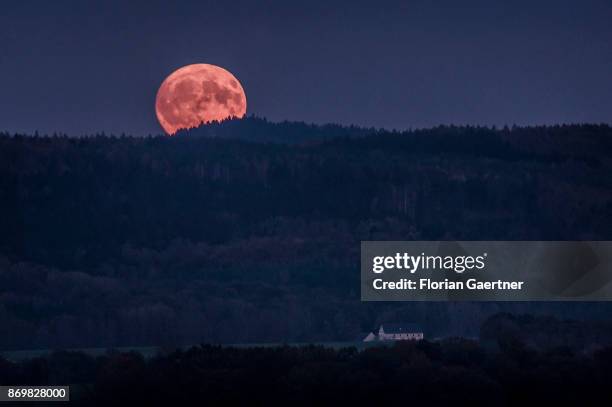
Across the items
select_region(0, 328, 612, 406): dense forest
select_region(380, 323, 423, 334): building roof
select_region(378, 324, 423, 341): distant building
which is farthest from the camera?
select_region(380, 323, 423, 334): building roof

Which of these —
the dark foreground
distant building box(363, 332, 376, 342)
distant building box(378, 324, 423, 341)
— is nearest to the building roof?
distant building box(378, 324, 423, 341)

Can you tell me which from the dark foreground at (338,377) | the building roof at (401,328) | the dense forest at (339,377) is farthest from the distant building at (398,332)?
the dark foreground at (338,377)

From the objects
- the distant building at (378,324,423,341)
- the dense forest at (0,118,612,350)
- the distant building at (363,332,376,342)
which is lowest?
the distant building at (363,332,376,342)

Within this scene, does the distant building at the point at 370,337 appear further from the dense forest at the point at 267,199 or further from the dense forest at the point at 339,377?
the dense forest at the point at 339,377

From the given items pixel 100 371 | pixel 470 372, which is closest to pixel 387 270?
pixel 470 372

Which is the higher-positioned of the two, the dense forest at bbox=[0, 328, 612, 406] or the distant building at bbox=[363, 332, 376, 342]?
the distant building at bbox=[363, 332, 376, 342]

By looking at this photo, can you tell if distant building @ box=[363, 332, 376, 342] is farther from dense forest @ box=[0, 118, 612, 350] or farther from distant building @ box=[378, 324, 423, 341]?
dense forest @ box=[0, 118, 612, 350]
